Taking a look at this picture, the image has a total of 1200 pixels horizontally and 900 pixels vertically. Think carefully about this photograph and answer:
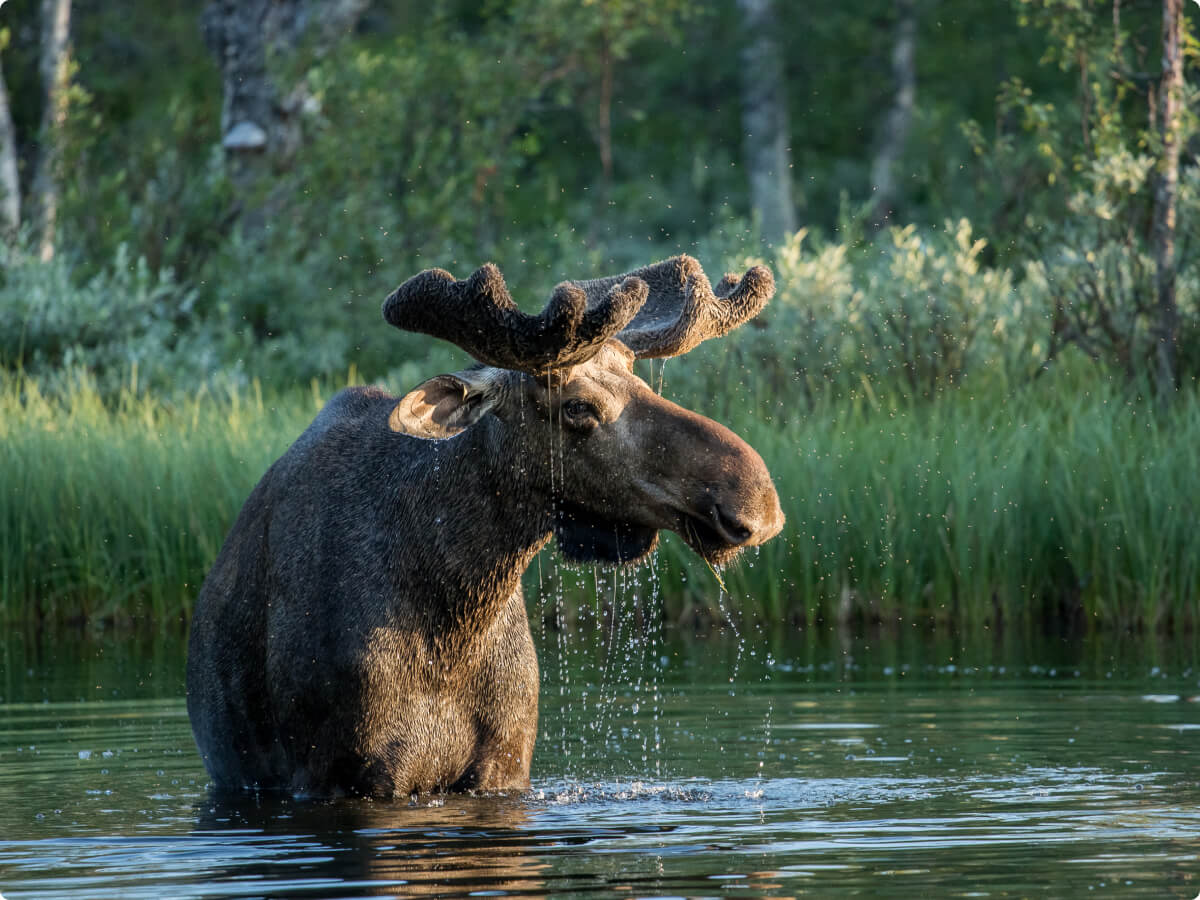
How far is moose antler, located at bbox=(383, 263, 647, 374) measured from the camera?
6059 mm

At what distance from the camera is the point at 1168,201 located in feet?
47.6

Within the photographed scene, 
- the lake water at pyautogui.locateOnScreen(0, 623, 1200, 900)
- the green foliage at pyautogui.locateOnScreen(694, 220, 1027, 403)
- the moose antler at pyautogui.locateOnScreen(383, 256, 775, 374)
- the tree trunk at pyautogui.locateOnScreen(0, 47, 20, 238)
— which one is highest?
the tree trunk at pyautogui.locateOnScreen(0, 47, 20, 238)

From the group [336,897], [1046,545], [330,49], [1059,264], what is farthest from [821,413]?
[330,49]

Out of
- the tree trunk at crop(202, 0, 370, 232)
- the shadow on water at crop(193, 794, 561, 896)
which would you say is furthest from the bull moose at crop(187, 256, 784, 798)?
the tree trunk at crop(202, 0, 370, 232)

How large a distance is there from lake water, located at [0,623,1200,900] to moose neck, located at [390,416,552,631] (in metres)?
0.74

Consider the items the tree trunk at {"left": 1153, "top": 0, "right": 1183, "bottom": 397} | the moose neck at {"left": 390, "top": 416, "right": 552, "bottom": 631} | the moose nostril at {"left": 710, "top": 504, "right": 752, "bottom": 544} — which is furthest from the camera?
the tree trunk at {"left": 1153, "top": 0, "right": 1183, "bottom": 397}

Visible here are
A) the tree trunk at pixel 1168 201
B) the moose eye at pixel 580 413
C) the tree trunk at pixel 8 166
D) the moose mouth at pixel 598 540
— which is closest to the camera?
the moose eye at pixel 580 413

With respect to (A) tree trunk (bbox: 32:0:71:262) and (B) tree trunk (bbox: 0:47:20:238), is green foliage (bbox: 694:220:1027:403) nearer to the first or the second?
(A) tree trunk (bbox: 32:0:71:262)

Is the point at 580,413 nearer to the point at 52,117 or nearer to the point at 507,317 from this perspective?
the point at 507,317

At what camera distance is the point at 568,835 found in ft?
20.8

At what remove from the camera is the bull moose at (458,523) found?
614 centimetres

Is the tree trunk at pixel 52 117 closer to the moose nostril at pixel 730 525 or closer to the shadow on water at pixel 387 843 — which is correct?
the shadow on water at pixel 387 843

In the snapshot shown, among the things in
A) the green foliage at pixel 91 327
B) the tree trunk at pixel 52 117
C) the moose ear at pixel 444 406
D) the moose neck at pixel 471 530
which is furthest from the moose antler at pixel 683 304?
the tree trunk at pixel 52 117

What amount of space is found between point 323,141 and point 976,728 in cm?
1479
